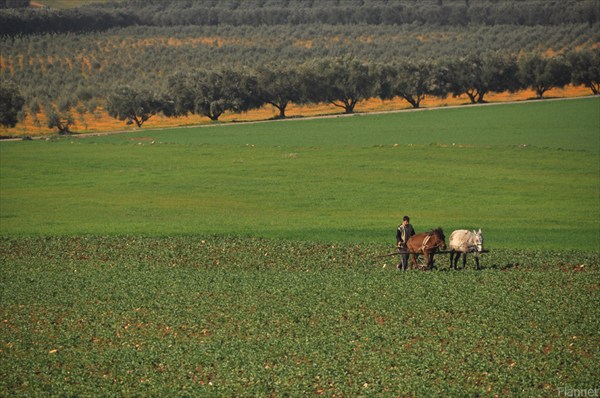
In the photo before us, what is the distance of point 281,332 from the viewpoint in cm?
2491

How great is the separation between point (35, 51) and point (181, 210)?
144 m

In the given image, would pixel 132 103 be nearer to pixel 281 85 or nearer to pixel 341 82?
pixel 281 85

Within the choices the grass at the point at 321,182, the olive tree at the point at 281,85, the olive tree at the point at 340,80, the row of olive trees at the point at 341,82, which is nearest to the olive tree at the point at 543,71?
the row of olive trees at the point at 341,82

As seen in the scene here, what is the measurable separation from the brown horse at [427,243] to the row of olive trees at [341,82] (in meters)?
102

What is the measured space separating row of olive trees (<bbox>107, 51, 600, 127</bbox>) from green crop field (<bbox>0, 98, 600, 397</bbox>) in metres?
56.3

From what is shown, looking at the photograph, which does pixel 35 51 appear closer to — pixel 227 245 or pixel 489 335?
pixel 227 245

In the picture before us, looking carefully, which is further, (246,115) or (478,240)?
(246,115)

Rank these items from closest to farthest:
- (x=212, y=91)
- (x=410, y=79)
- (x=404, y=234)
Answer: (x=404, y=234)
(x=212, y=91)
(x=410, y=79)

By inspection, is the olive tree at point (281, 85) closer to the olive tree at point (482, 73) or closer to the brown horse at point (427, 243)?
the olive tree at point (482, 73)

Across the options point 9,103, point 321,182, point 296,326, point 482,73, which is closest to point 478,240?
point 296,326

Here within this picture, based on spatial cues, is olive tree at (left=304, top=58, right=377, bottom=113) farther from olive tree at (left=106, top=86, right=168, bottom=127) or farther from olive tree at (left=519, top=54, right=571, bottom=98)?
olive tree at (left=519, top=54, right=571, bottom=98)

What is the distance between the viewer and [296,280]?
1244 inches

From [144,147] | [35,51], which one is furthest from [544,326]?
[35,51]

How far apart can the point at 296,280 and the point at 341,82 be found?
4259 inches
